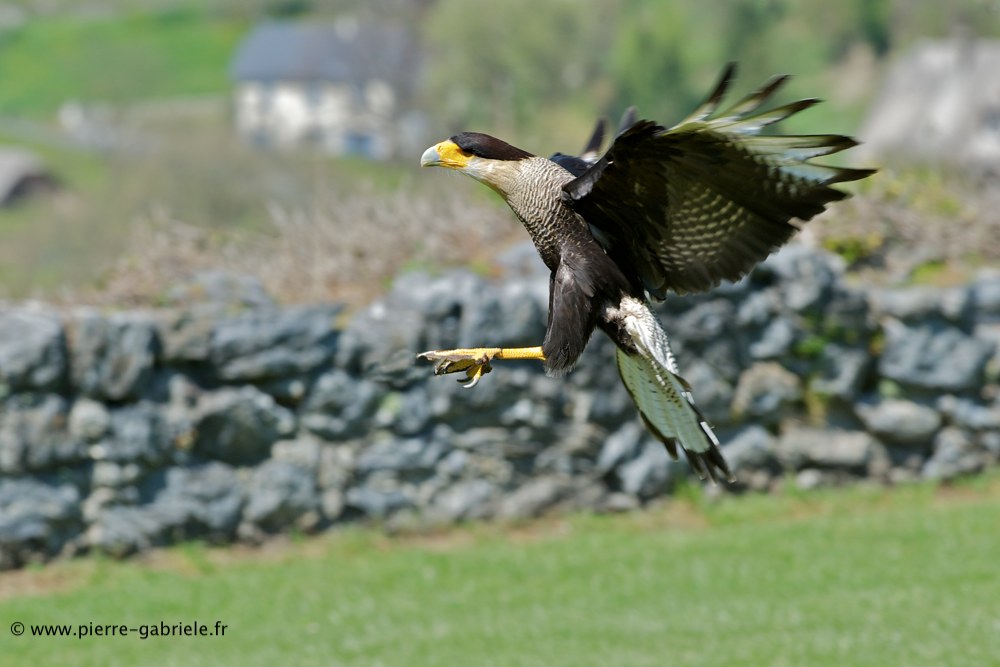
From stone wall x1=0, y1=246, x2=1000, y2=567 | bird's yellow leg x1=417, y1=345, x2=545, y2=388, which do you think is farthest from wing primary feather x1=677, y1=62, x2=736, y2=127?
stone wall x1=0, y1=246, x2=1000, y2=567

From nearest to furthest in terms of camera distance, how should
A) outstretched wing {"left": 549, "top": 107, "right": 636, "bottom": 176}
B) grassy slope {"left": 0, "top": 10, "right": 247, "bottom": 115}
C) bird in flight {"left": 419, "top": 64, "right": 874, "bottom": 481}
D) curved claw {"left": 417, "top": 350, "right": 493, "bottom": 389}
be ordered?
bird in flight {"left": 419, "top": 64, "right": 874, "bottom": 481}, curved claw {"left": 417, "top": 350, "right": 493, "bottom": 389}, outstretched wing {"left": 549, "top": 107, "right": 636, "bottom": 176}, grassy slope {"left": 0, "top": 10, "right": 247, "bottom": 115}

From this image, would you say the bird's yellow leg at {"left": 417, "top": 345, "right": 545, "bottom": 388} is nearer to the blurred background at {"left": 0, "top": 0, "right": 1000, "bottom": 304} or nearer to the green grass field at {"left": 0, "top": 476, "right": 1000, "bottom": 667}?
the blurred background at {"left": 0, "top": 0, "right": 1000, "bottom": 304}

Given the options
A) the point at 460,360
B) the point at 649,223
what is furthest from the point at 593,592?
the point at 649,223

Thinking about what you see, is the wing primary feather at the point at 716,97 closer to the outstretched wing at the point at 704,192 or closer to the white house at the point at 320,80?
the outstretched wing at the point at 704,192

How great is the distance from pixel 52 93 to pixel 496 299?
58167 mm

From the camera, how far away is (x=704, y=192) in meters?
4.20

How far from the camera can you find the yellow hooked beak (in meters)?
4.24

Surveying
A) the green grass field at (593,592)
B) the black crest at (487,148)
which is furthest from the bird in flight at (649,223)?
the green grass field at (593,592)

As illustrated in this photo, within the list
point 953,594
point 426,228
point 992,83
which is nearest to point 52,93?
point 992,83

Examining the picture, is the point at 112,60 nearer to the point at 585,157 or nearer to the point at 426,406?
the point at 426,406

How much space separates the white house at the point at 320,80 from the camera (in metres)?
48.2

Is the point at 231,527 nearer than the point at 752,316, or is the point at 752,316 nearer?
the point at 231,527

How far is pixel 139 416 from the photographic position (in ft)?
26.3

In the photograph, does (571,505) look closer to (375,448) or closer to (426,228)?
(375,448)
